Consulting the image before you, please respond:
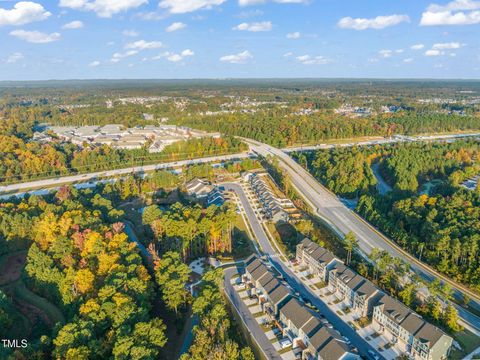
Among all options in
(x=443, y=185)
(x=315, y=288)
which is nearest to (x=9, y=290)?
(x=315, y=288)

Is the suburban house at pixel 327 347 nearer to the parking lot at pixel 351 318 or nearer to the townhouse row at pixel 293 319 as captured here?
the townhouse row at pixel 293 319

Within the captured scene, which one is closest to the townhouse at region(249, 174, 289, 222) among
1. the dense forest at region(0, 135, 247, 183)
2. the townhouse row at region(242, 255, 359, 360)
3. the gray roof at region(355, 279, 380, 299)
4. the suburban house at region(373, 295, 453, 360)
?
the townhouse row at region(242, 255, 359, 360)

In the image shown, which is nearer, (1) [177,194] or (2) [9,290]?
(2) [9,290]

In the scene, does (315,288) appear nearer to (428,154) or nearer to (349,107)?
(428,154)

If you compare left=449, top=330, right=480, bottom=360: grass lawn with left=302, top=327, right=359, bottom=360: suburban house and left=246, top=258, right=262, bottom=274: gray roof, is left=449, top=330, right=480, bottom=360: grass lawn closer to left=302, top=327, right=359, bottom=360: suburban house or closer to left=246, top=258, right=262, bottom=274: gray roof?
left=302, top=327, right=359, bottom=360: suburban house

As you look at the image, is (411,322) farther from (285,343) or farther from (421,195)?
(421,195)

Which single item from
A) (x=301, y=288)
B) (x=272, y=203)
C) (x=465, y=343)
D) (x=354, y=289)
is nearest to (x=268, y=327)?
(x=301, y=288)

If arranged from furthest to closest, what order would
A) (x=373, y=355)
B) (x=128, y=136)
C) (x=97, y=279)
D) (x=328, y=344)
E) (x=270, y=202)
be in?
1. (x=128, y=136)
2. (x=270, y=202)
3. (x=97, y=279)
4. (x=373, y=355)
5. (x=328, y=344)
